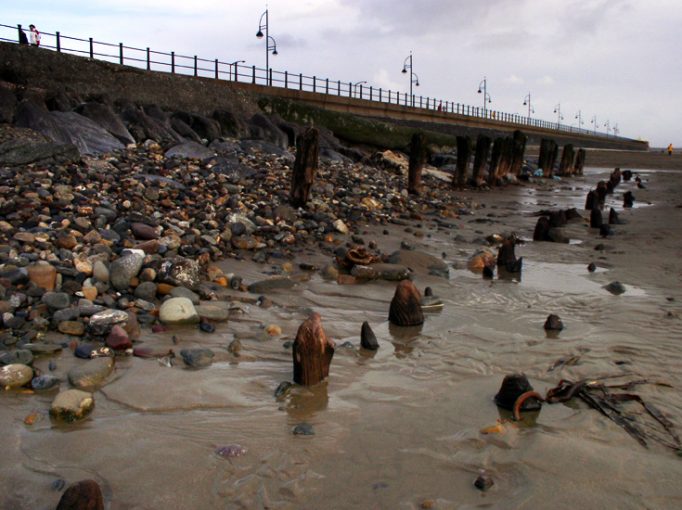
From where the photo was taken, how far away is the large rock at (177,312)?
4.94 meters

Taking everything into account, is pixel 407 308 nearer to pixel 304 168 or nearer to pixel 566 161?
pixel 304 168

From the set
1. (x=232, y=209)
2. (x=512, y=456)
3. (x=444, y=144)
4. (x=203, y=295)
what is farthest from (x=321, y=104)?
(x=512, y=456)

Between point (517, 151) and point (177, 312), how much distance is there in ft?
69.1

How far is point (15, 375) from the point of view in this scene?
3.69m

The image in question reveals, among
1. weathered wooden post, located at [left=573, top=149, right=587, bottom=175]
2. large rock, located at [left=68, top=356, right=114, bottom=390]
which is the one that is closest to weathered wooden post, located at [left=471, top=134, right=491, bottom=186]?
weathered wooden post, located at [left=573, top=149, right=587, bottom=175]

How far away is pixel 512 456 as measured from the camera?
3.10 metres

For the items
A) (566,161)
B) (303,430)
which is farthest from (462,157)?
(303,430)

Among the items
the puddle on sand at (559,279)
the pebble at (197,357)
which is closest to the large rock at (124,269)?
the pebble at (197,357)

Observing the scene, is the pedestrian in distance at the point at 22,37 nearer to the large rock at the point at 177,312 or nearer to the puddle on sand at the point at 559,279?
the puddle on sand at the point at 559,279

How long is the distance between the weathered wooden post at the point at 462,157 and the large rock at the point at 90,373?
50.8 ft

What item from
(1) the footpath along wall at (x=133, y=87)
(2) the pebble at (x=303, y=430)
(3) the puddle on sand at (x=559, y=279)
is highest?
(1) the footpath along wall at (x=133, y=87)

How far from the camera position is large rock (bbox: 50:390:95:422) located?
3314mm

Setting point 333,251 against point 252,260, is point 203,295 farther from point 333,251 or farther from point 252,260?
point 333,251

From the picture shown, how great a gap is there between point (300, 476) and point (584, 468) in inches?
53.9
